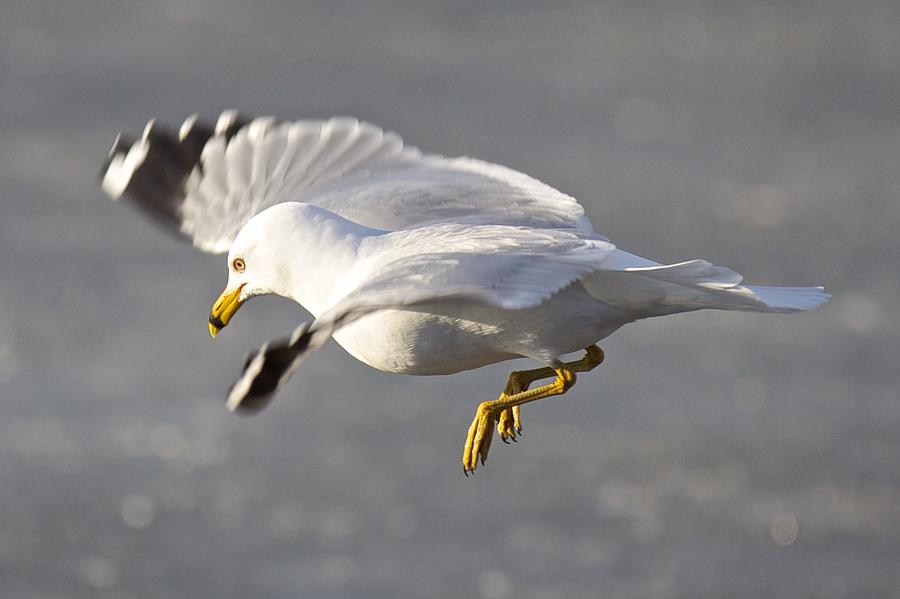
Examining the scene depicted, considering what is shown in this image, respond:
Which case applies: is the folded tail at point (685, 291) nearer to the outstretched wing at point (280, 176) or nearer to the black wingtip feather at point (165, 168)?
the outstretched wing at point (280, 176)

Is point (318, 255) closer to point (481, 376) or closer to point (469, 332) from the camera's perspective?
point (469, 332)

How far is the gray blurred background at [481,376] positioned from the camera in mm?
9031

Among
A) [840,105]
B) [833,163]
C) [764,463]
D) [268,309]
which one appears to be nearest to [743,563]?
[764,463]

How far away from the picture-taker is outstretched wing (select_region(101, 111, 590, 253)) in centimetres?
497

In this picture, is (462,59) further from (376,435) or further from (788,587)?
(788,587)

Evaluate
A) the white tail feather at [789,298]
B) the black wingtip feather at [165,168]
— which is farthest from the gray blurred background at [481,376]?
the white tail feather at [789,298]

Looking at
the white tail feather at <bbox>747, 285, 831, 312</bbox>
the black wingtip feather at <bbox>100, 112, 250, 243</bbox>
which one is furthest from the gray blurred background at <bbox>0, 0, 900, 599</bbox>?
the white tail feather at <bbox>747, 285, 831, 312</bbox>

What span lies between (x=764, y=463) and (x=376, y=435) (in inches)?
92.9

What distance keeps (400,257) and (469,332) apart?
275mm

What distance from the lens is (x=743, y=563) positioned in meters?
8.92

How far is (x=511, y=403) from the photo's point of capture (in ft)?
14.9

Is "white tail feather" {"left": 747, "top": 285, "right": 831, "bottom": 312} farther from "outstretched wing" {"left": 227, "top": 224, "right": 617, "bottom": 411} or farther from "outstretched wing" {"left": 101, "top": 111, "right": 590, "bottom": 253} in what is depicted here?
"outstretched wing" {"left": 101, "top": 111, "right": 590, "bottom": 253}

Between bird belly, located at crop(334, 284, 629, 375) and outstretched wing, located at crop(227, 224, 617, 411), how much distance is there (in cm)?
14

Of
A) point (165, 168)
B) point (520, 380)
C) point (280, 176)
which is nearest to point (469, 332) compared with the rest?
point (520, 380)
